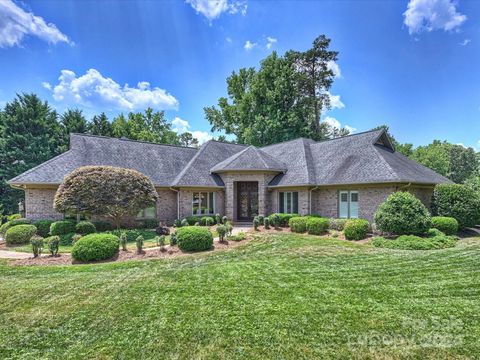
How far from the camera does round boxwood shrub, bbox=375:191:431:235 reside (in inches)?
501

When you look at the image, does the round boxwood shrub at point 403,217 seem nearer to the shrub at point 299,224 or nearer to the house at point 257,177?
the house at point 257,177

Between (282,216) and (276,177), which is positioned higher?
(276,177)

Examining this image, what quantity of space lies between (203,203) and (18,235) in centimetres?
1110

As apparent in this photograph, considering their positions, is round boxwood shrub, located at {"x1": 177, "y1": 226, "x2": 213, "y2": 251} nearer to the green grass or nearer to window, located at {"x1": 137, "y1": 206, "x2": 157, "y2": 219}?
the green grass

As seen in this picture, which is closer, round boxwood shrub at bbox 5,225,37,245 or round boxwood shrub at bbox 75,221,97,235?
round boxwood shrub at bbox 5,225,37,245

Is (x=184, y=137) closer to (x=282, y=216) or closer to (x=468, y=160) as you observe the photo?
(x=282, y=216)

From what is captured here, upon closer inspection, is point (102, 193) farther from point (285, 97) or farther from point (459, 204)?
point (285, 97)

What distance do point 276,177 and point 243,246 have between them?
9.24 metres

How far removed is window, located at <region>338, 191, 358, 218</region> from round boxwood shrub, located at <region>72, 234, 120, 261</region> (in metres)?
13.5

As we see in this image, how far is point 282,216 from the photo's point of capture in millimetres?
17531

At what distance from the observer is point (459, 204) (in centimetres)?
1518

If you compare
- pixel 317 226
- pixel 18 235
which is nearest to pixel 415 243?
pixel 317 226

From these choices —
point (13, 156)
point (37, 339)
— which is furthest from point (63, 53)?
point (13, 156)

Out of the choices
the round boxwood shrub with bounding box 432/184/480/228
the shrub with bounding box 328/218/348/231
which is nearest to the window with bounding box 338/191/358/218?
the shrub with bounding box 328/218/348/231
